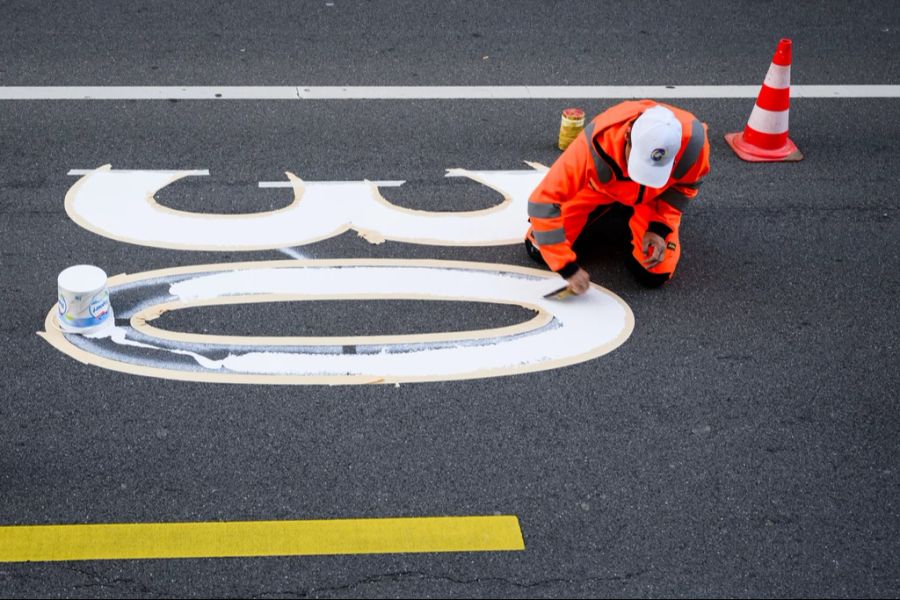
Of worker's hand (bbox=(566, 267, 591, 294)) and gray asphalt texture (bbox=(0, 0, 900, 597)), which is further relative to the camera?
worker's hand (bbox=(566, 267, 591, 294))

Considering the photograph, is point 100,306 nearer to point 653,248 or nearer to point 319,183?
point 319,183

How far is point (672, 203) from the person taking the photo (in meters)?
5.76

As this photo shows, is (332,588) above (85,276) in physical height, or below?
below

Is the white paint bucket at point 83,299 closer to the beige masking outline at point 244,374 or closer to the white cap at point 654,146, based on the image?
the beige masking outline at point 244,374

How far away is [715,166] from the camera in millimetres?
6969

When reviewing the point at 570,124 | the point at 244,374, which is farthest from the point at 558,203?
the point at 244,374

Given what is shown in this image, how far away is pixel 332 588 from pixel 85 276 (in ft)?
7.17

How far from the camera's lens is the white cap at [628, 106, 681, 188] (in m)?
5.13

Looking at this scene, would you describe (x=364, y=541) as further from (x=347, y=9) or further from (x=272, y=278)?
(x=347, y=9)

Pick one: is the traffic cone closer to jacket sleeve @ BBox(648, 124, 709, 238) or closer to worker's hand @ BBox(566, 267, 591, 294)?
jacket sleeve @ BBox(648, 124, 709, 238)

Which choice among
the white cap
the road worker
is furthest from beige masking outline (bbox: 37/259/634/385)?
the white cap

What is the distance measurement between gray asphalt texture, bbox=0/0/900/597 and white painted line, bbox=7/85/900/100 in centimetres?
13

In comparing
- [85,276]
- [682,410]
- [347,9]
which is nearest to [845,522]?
[682,410]

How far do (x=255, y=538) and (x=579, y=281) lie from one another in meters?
2.32
